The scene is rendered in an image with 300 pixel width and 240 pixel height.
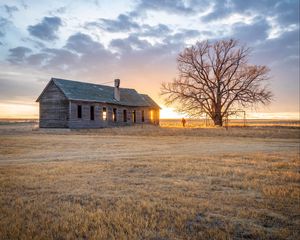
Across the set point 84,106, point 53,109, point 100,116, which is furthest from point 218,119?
point 53,109

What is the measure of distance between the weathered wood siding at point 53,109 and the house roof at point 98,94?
91 cm

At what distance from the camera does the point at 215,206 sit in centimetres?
578

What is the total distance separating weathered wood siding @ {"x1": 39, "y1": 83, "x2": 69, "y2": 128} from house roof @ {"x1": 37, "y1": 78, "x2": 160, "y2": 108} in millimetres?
905

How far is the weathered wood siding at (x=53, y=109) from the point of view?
31547 millimetres

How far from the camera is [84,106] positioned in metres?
32.8

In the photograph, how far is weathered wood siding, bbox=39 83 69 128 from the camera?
104 feet

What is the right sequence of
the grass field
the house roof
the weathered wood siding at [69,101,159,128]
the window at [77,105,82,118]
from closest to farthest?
the grass field → the weathered wood siding at [69,101,159,128] → the house roof → the window at [77,105,82,118]

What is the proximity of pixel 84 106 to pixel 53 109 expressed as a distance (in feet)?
11.7

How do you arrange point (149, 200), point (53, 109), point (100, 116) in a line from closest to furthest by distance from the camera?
point (149, 200) < point (53, 109) < point (100, 116)

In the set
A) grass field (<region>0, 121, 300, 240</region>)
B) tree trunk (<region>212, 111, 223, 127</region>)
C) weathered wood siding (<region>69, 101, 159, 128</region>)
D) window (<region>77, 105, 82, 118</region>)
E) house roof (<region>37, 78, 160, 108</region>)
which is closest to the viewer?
grass field (<region>0, 121, 300, 240</region>)

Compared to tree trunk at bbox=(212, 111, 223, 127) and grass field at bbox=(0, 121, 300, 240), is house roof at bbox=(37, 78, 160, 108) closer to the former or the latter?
tree trunk at bbox=(212, 111, 223, 127)

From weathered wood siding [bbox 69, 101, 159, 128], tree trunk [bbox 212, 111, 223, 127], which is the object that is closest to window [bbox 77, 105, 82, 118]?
weathered wood siding [bbox 69, 101, 159, 128]

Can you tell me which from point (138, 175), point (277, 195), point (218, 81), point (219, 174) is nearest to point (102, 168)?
point (138, 175)

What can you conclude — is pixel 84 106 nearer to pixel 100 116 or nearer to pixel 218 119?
pixel 100 116
